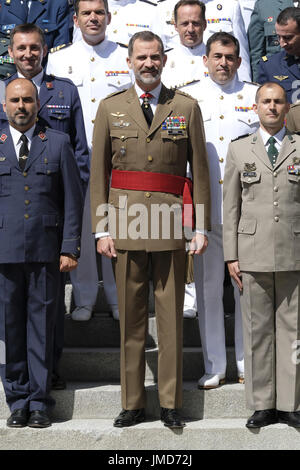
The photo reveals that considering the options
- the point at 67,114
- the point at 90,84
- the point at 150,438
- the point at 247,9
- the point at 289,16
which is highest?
the point at 247,9

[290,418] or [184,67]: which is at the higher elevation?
[184,67]

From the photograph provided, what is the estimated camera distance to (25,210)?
201 inches

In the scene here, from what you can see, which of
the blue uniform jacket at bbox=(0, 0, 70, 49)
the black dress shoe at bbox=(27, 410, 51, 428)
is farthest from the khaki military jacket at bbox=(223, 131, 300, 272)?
the blue uniform jacket at bbox=(0, 0, 70, 49)

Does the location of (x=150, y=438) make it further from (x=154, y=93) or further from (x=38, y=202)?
(x=154, y=93)

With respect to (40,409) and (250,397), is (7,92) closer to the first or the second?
(40,409)

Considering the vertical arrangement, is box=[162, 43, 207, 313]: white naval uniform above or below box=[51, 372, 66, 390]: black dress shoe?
above

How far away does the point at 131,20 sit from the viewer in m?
6.92

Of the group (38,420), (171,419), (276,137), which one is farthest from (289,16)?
(38,420)

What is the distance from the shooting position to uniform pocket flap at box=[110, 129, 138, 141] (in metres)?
5.09

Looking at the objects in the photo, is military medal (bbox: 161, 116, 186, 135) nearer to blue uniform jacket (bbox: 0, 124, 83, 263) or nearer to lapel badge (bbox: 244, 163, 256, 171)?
lapel badge (bbox: 244, 163, 256, 171)

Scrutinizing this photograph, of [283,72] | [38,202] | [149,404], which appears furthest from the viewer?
[283,72]

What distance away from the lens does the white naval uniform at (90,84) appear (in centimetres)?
593

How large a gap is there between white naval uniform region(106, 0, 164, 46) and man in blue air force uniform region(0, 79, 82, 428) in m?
1.85

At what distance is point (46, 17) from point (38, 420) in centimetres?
335
